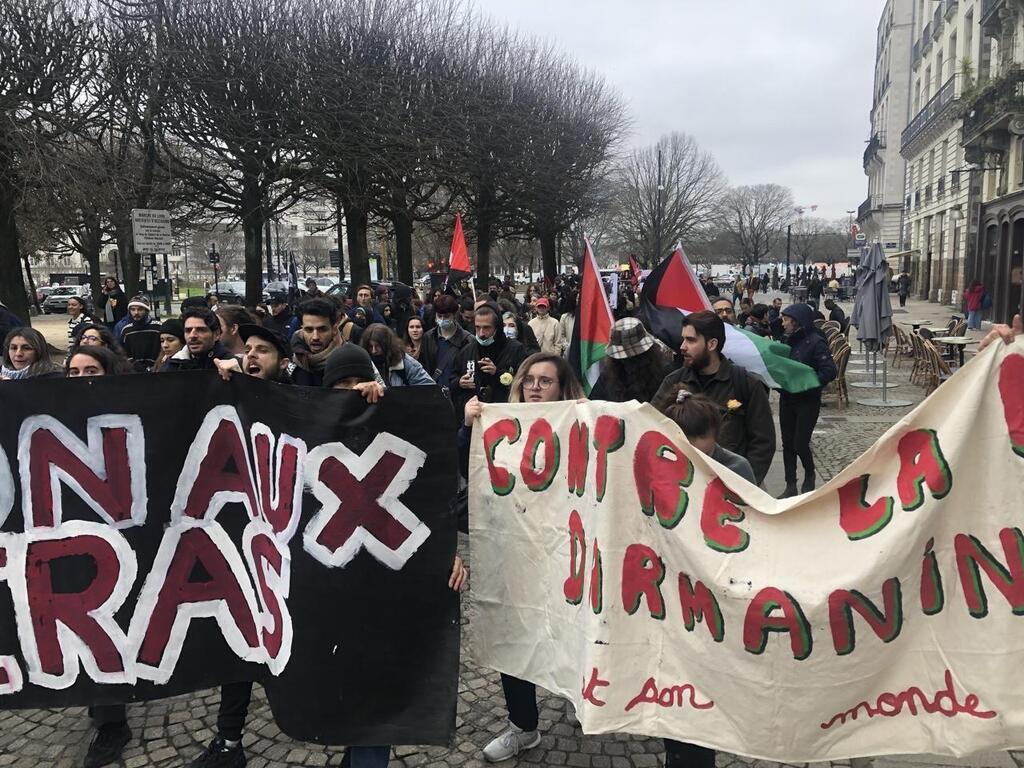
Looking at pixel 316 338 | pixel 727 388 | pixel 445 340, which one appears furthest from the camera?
pixel 445 340

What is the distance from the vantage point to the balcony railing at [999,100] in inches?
814

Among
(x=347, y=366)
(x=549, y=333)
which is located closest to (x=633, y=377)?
(x=347, y=366)

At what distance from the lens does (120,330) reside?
9141mm

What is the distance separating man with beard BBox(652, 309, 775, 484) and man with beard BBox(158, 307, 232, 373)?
2.61m

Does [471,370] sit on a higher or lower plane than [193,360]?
lower

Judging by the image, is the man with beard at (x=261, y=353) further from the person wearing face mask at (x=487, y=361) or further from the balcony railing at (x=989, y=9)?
the balcony railing at (x=989, y=9)

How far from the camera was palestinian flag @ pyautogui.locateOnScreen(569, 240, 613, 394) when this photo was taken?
5.90 meters

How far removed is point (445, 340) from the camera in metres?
6.97

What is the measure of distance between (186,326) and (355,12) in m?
18.3

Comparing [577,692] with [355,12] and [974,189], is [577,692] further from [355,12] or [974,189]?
[974,189]

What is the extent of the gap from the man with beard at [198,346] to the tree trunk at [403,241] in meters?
20.7

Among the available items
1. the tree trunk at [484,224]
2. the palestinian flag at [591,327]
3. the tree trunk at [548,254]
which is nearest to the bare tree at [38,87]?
the palestinian flag at [591,327]

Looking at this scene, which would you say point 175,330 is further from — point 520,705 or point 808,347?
point 808,347

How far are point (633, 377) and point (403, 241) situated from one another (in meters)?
23.0
